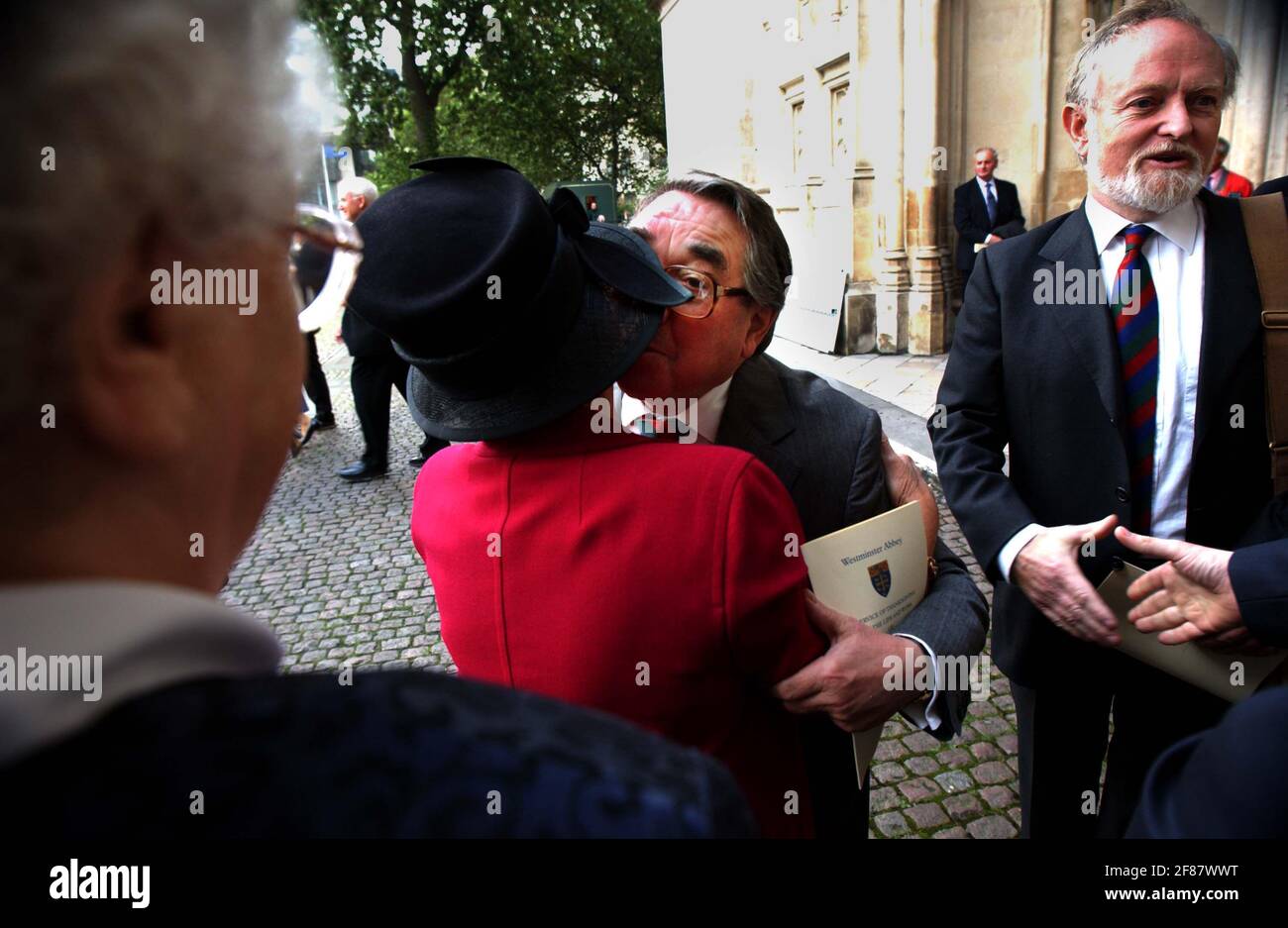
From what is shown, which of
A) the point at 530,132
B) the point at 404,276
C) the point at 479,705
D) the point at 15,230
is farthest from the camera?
the point at 530,132

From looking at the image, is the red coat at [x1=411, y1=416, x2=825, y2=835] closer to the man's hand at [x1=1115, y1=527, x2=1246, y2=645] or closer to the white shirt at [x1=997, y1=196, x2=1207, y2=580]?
the man's hand at [x1=1115, y1=527, x2=1246, y2=645]

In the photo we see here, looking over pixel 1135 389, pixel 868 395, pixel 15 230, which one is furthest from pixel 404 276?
pixel 868 395

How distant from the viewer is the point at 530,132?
3222cm

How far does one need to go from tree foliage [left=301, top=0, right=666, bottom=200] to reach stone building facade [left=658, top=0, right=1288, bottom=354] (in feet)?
46.3

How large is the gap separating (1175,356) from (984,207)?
7.87m

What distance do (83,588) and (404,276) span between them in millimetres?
753

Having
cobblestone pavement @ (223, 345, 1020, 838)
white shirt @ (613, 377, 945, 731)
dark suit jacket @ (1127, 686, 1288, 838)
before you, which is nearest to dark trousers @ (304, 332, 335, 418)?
cobblestone pavement @ (223, 345, 1020, 838)

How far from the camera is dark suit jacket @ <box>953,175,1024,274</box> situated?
9.05m

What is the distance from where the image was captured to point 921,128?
953 centimetres
